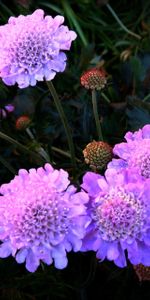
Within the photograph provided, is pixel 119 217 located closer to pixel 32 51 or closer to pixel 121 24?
pixel 32 51

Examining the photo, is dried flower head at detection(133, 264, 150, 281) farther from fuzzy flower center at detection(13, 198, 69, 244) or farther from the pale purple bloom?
the pale purple bloom

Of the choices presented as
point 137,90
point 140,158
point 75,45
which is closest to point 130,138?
point 140,158

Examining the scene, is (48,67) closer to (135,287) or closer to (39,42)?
(39,42)

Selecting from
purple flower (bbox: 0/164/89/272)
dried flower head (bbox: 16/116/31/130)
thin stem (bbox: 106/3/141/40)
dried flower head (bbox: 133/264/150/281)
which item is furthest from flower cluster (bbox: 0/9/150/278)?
thin stem (bbox: 106/3/141/40)

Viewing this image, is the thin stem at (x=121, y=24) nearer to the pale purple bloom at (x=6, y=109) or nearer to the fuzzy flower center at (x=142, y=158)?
the pale purple bloom at (x=6, y=109)

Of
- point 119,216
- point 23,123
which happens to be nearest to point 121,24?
point 23,123

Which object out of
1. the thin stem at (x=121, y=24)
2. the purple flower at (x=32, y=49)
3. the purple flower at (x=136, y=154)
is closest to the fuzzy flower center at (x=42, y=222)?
the purple flower at (x=136, y=154)
